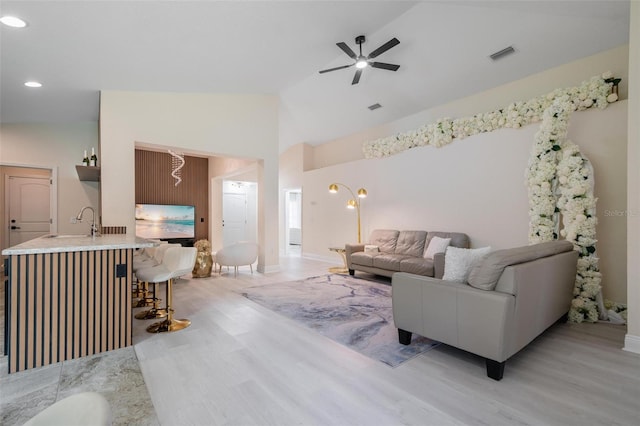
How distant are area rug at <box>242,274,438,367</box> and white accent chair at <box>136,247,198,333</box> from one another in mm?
1202

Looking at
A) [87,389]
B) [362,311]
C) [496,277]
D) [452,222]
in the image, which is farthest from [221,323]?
[452,222]

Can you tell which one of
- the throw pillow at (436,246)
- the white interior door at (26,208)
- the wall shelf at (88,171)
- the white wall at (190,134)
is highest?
the white wall at (190,134)

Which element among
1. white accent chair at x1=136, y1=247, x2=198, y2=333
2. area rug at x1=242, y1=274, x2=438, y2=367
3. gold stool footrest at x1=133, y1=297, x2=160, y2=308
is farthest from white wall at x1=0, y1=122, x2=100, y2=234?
area rug at x1=242, y1=274, x2=438, y2=367

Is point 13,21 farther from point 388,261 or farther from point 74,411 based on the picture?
point 388,261

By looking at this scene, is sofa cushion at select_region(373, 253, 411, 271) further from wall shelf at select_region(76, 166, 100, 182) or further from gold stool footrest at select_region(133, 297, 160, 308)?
wall shelf at select_region(76, 166, 100, 182)

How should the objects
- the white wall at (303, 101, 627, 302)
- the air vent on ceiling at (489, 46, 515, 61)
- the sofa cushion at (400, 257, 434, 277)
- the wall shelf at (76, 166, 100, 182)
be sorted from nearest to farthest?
the white wall at (303, 101, 627, 302)
the air vent on ceiling at (489, 46, 515, 61)
the wall shelf at (76, 166, 100, 182)
the sofa cushion at (400, 257, 434, 277)

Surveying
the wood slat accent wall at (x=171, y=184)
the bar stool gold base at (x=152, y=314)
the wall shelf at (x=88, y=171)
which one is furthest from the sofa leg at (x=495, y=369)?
the wood slat accent wall at (x=171, y=184)

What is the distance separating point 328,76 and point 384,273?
3.99 m

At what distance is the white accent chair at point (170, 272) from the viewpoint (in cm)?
312

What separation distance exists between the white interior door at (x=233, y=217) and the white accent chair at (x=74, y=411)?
336 inches

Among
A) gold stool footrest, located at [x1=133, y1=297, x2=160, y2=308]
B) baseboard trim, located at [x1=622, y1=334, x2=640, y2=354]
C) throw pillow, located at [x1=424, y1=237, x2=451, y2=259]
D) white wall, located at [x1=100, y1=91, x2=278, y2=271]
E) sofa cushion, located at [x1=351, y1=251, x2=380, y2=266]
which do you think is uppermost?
white wall, located at [x1=100, y1=91, x2=278, y2=271]

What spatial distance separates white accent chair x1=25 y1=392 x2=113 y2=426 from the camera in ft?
2.41

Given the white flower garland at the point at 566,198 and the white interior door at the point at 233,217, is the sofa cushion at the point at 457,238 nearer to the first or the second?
the white flower garland at the point at 566,198

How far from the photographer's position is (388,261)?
17.2 ft
